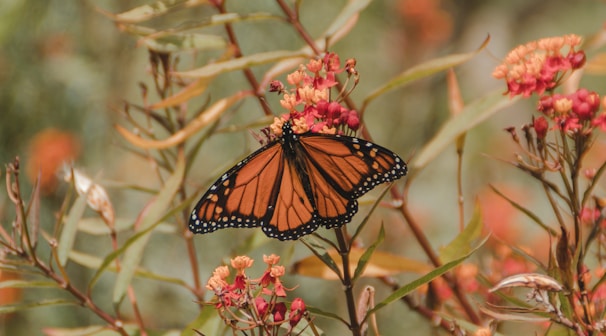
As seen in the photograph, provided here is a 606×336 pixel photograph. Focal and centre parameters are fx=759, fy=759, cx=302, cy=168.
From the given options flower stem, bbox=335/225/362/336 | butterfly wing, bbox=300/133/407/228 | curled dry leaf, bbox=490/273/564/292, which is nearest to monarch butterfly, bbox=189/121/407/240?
butterfly wing, bbox=300/133/407/228

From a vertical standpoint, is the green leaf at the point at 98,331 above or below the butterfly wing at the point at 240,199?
below

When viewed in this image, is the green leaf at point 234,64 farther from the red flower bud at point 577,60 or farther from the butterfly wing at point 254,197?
the red flower bud at point 577,60

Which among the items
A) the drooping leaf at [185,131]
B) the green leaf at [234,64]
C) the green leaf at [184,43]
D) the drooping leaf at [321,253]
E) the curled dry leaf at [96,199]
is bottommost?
the drooping leaf at [321,253]

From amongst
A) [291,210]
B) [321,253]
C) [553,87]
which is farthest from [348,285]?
[553,87]

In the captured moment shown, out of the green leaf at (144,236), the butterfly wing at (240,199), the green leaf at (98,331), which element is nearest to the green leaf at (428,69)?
the butterfly wing at (240,199)

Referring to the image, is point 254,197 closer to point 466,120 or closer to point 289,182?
point 289,182

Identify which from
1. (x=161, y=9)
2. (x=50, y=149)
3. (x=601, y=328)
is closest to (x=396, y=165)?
(x=601, y=328)
